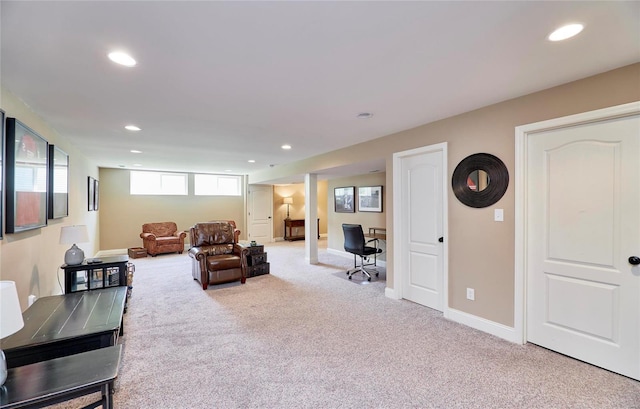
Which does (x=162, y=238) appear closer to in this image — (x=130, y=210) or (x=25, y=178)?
(x=130, y=210)

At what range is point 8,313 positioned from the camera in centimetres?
121

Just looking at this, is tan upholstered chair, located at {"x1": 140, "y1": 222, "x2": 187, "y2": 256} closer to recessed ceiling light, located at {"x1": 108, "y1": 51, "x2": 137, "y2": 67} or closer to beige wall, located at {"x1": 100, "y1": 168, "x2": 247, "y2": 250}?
beige wall, located at {"x1": 100, "y1": 168, "x2": 247, "y2": 250}

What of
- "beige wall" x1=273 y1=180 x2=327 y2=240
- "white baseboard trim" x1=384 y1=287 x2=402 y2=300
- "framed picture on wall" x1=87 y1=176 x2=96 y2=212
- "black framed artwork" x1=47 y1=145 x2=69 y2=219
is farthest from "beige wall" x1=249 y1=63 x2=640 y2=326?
"beige wall" x1=273 y1=180 x2=327 y2=240

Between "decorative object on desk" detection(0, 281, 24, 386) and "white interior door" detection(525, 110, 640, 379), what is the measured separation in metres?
3.60

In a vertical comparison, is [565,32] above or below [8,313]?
above

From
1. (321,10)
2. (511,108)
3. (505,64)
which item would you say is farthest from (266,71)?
(511,108)

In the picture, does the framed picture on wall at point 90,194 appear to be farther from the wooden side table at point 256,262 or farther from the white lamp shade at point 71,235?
the wooden side table at point 256,262

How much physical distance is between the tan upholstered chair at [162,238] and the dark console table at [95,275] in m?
3.80

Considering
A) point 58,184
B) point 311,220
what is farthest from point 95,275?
point 311,220

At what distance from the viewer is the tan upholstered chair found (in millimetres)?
7059

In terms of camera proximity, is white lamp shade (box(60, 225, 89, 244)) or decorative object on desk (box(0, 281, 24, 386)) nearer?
decorative object on desk (box(0, 281, 24, 386))

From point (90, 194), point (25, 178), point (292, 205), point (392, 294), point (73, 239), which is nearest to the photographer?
point (25, 178)

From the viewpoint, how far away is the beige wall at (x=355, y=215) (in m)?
6.28

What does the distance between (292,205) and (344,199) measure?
3622 millimetres
